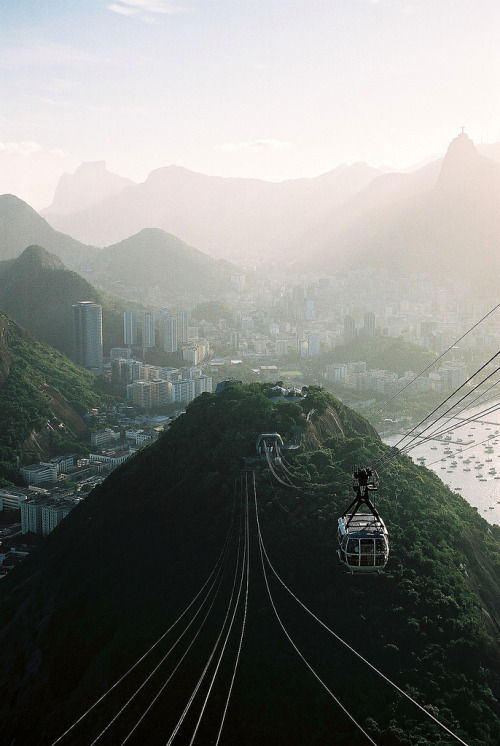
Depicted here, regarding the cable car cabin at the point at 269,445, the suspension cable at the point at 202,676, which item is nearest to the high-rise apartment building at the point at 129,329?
the cable car cabin at the point at 269,445

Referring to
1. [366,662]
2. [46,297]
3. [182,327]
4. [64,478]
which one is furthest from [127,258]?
[366,662]

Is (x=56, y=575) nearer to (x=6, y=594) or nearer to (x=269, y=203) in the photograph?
(x=6, y=594)

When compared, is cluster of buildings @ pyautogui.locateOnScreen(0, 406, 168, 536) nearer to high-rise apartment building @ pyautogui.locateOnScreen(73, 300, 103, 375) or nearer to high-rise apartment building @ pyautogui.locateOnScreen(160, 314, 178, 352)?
high-rise apartment building @ pyautogui.locateOnScreen(73, 300, 103, 375)

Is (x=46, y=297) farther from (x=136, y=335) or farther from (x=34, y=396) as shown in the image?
(x=34, y=396)

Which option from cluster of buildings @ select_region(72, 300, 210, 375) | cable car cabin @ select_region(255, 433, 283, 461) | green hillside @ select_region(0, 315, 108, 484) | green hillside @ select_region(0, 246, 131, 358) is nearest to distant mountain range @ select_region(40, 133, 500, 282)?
cluster of buildings @ select_region(72, 300, 210, 375)

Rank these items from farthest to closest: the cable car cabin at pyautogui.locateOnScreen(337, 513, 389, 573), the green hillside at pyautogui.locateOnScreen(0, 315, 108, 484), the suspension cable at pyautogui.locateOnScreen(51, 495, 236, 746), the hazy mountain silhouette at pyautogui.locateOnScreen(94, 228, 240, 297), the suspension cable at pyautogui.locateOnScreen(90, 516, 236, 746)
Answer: the hazy mountain silhouette at pyautogui.locateOnScreen(94, 228, 240, 297) → the green hillside at pyautogui.locateOnScreen(0, 315, 108, 484) → the suspension cable at pyautogui.locateOnScreen(51, 495, 236, 746) → the suspension cable at pyautogui.locateOnScreen(90, 516, 236, 746) → the cable car cabin at pyautogui.locateOnScreen(337, 513, 389, 573)
